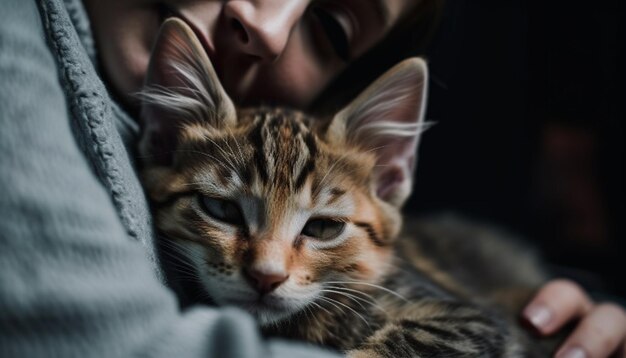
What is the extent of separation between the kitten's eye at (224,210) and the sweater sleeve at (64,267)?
0.91 feet

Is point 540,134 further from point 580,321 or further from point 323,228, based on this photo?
point 323,228

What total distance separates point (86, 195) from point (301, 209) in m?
0.39

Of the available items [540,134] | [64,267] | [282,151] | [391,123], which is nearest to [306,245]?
[282,151]

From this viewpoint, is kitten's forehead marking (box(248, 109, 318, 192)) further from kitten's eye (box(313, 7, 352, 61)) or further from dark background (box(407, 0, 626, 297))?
dark background (box(407, 0, 626, 297))

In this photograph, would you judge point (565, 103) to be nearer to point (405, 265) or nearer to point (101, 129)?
point (405, 265)

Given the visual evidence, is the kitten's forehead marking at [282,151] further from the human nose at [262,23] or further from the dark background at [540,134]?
the dark background at [540,134]

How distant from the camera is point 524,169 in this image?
1887 mm

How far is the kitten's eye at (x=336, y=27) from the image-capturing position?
1170 mm

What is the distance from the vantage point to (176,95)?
1.00 meters

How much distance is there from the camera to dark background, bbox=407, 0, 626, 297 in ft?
5.86

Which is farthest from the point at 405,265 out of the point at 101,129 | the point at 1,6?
the point at 1,6

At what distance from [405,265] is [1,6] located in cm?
88

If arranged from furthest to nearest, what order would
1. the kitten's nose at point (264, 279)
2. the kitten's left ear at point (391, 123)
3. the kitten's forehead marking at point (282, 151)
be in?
the kitten's left ear at point (391, 123), the kitten's forehead marking at point (282, 151), the kitten's nose at point (264, 279)

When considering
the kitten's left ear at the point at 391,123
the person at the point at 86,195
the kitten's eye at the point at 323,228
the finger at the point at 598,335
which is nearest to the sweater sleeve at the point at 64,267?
the person at the point at 86,195
